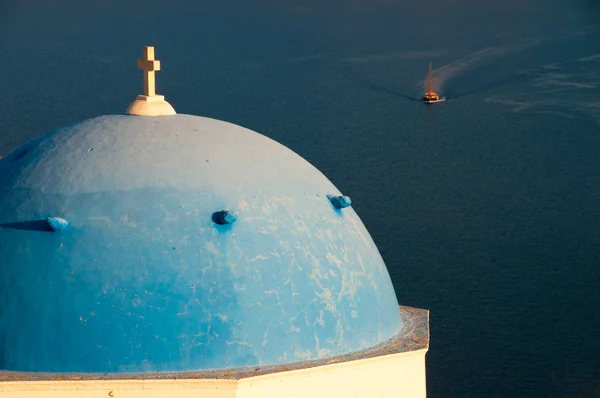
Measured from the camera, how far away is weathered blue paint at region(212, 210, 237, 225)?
14.8 m

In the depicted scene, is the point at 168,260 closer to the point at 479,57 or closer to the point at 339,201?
the point at 339,201

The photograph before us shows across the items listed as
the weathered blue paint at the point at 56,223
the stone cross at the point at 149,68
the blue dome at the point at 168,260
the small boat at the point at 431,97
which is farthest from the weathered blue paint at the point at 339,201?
the small boat at the point at 431,97

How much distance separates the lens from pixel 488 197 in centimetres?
5294

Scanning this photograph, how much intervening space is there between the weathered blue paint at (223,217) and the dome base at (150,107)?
1.73 meters

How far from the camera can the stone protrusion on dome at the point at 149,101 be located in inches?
636

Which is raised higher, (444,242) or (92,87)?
(92,87)

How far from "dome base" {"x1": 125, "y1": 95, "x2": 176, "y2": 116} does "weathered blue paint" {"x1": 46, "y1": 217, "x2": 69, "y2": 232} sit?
1.87 m

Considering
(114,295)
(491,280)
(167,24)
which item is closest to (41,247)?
(114,295)

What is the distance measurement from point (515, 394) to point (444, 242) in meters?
9.53

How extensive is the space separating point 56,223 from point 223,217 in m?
1.53

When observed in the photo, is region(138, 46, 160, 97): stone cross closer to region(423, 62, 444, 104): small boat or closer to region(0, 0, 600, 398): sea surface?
region(0, 0, 600, 398): sea surface

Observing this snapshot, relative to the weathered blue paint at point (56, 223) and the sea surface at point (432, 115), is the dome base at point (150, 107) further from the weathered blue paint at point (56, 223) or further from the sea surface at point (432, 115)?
the sea surface at point (432, 115)

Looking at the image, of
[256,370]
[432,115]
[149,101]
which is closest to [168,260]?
[256,370]

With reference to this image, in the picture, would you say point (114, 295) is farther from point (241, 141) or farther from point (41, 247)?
point (241, 141)
